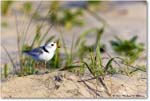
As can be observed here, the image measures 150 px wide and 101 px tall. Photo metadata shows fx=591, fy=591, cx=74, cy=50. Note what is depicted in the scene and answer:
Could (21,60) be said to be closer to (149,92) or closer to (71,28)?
(149,92)

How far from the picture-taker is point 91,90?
498cm

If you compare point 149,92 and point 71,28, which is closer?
point 149,92

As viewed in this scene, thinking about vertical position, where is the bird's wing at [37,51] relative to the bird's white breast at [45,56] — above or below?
above

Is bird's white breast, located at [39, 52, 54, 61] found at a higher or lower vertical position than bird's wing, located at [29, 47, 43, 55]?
lower

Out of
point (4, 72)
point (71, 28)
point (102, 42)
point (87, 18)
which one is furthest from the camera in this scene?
point (87, 18)

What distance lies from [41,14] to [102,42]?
197cm

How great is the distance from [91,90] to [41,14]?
4913 mm

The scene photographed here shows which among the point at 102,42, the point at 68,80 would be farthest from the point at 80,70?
the point at 102,42

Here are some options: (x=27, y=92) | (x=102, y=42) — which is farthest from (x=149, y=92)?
(x=102, y=42)

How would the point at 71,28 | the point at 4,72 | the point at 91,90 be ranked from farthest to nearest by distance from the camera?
the point at 71,28, the point at 4,72, the point at 91,90

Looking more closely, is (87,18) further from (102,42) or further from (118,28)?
(102,42)

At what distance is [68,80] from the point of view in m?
5.10

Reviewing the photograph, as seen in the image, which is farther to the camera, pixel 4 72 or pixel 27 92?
pixel 4 72

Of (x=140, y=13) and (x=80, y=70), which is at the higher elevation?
(x=140, y=13)
